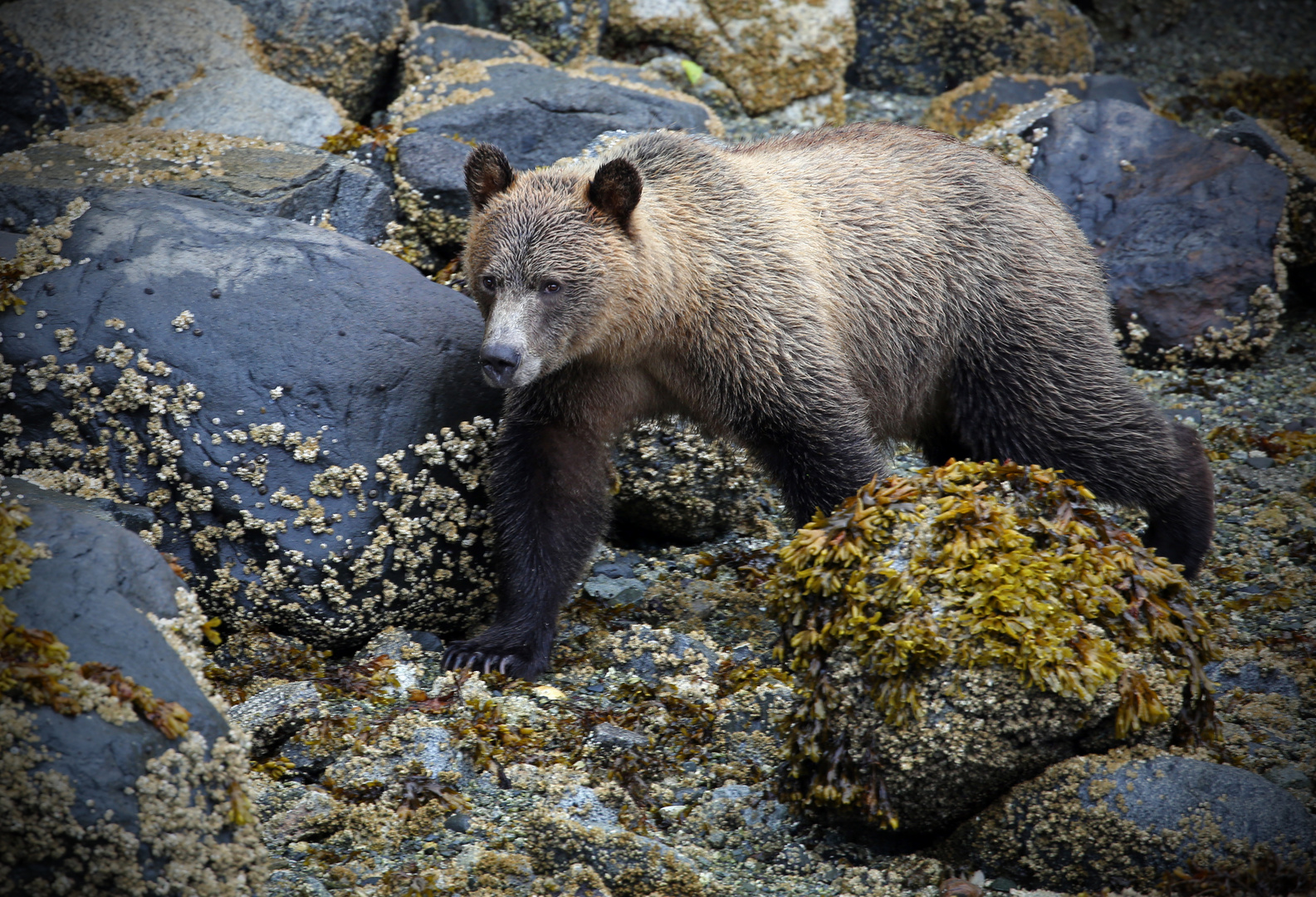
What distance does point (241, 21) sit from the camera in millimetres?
8445

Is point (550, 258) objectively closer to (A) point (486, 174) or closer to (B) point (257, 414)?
(A) point (486, 174)

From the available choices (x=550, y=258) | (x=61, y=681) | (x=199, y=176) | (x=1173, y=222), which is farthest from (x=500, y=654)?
(x=1173, y=222)

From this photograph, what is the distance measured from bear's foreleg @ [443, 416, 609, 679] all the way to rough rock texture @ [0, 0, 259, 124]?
15.3 feet

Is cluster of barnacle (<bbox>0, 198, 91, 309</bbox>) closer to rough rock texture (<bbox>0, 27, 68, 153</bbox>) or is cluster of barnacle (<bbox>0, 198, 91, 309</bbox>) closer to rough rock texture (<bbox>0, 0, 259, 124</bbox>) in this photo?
rough rock texture (<bbox>0, 27, 68, 153</bbox>)

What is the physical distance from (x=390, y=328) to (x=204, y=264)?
3.28ft

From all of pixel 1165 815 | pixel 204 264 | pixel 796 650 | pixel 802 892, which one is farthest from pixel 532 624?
pixel 1165 815

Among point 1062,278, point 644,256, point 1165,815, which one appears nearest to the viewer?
point 1165,815

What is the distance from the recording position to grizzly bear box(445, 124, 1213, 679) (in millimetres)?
5070

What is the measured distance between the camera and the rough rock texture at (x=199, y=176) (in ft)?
19.3

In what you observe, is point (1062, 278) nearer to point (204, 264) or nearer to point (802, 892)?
point (802, 892)

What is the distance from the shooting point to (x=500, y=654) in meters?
5.40

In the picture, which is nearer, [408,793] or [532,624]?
[408,793]

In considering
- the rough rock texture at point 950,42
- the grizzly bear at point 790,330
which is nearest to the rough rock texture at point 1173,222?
the rough rock texture at point 950,42

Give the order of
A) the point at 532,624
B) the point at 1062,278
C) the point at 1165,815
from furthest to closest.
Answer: the point at 1062,278, the point at 532,624, the point at 1165,815
